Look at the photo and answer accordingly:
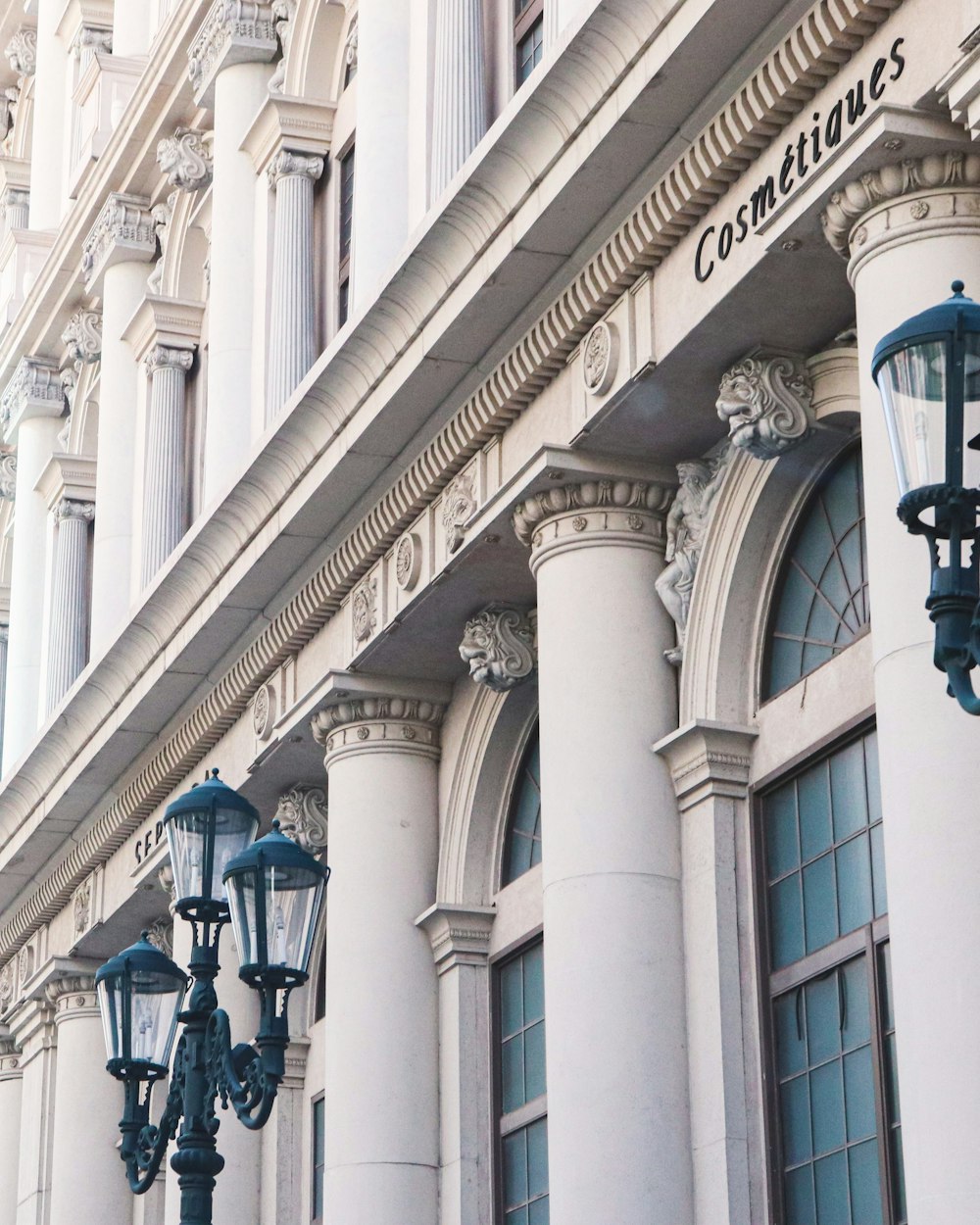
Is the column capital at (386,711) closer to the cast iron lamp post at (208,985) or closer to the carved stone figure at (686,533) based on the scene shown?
the carved stone figure at (686,533)

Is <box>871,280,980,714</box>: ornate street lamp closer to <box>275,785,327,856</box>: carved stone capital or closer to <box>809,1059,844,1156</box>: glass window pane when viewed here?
<box>809,1059,844,1156</box>: glass window pane

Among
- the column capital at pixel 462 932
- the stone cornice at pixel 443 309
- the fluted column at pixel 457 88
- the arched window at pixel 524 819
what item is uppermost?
the fluted column at pixel 457 88

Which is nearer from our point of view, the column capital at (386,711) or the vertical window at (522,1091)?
the vertical window at (522,1091)

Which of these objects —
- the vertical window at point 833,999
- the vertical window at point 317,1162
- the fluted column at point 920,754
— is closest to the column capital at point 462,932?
the vertical window at point 317,1162

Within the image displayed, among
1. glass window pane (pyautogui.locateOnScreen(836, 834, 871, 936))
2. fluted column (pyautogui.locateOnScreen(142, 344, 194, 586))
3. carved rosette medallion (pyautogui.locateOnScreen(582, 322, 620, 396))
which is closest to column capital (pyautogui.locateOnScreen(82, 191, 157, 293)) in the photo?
fluted column (pyautogui.locateOnScreen(142, 344, 194, 586))

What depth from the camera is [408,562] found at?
1831 cm

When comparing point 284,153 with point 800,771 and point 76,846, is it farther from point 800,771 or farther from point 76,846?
point 800,771

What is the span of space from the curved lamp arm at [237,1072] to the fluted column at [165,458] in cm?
1172

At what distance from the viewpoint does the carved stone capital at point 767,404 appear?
14469 millimetres

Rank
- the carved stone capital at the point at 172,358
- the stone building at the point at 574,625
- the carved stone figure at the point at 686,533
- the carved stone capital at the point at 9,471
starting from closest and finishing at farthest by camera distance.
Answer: the stone building at the point at 574,625
the carved stone figure at the point at 686,533
the carved stone capital at the point at 172,358
the carved stone capital at the point at 9,471

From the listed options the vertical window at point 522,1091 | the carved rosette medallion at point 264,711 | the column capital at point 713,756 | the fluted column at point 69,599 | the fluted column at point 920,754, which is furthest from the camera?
the fluted column at point 69,599

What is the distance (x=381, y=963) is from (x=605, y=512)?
4344mm

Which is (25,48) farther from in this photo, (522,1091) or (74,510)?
(522,1091)

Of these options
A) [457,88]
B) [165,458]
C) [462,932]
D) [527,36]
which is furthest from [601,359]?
[165,458]
